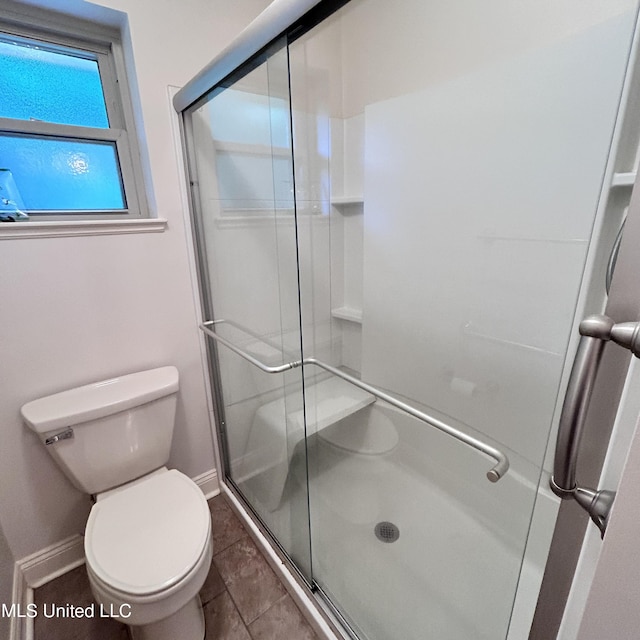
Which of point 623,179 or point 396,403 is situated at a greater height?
point 623,179

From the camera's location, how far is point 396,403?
94cm

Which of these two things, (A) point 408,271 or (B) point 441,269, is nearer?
(B) point 441,269

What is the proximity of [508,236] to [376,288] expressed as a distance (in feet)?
1.95

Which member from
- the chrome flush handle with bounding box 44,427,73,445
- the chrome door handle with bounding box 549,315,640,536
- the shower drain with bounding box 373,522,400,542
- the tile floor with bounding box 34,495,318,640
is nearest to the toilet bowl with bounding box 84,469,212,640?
the tile floor with bounding box 34,495,318,640

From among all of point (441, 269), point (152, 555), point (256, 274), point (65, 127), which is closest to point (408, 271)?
point (441, 269)

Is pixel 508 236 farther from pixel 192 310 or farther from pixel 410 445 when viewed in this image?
pixel 192 310

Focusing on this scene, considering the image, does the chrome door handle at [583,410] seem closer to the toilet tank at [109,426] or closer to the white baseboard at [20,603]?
the toilet tank at [109,426]

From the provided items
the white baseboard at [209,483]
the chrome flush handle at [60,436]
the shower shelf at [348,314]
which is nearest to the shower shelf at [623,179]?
the shower shelf at [348,314]

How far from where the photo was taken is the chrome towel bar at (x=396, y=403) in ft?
2.25

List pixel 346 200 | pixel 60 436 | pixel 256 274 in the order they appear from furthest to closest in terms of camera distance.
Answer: pixel 346 200 < pixel 256 274 < pixel 60 436

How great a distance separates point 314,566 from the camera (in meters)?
1.23

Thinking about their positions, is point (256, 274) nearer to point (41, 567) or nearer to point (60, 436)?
point (60, 436)

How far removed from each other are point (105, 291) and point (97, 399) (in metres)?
0.40

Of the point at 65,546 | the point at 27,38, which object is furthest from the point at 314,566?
the point at 27,38
